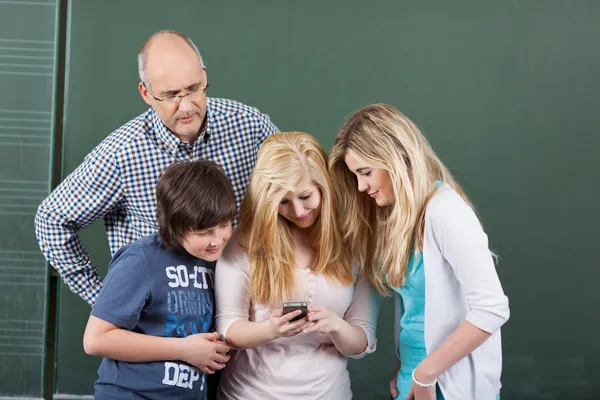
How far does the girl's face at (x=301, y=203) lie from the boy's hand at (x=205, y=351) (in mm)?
343

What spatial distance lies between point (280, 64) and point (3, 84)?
1093 mm

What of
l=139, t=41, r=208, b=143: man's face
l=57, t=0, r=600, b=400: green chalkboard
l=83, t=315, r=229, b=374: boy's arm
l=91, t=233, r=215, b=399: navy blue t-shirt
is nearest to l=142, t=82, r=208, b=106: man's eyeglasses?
l=139, t=41, r=208, b=143: man's face

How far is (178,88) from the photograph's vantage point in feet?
6.75

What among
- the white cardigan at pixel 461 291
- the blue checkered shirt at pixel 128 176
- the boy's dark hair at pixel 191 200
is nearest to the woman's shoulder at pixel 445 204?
the white cardigan at pixel 461 291

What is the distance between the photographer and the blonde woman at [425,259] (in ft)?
5.30

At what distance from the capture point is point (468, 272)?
1609 millimetres

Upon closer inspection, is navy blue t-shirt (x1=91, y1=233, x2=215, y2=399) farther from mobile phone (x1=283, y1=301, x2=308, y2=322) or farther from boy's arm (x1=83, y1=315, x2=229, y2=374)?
mobile phone (x1=283, y1=301, x2=308, y2=322)

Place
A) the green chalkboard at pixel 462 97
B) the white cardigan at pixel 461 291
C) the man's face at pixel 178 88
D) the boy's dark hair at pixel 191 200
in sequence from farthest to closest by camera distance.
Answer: the green chalkboard at pixel 462 97 → the man's face at pixel 178 88 → the boy's dark hair at pixel 191 200 → the white cardigan at pixel 461 291

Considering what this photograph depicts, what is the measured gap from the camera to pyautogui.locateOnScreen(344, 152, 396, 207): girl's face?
177 centimetres

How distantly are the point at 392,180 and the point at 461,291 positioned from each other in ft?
1.00

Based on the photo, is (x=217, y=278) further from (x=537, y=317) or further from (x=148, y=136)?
(x=537, y=317)

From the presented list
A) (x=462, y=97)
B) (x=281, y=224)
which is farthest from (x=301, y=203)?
(x=462, y=97)

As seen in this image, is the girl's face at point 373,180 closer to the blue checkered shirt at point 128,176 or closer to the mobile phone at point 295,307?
the mobile phone at point 295,307

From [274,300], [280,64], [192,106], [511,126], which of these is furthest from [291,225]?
[511,126]
